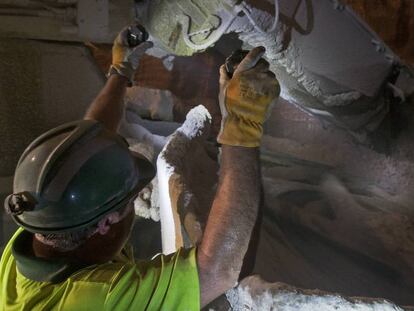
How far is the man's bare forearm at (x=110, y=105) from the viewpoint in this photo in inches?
74.9

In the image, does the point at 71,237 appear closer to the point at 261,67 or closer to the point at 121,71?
the point at 261,67

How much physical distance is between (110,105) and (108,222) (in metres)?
0.87

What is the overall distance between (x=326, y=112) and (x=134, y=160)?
2229mm

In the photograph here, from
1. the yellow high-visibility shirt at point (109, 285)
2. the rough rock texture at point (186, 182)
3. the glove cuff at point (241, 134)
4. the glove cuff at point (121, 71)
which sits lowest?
the rough rock texture at point (186, 182)

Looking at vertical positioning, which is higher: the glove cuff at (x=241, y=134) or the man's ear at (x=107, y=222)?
the glove cuff at (x=241, y=134)

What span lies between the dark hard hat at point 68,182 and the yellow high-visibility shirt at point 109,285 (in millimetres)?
121

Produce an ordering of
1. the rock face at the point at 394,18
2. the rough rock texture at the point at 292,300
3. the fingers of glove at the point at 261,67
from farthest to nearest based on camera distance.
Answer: the rock face at the point at 394,18 < the fingers of glove at the point at 261,67 < the rough rock texture at the point at 292,300

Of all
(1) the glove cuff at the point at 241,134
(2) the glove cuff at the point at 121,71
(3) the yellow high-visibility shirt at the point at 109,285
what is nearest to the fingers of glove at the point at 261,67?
(1) the glove cuff at the point at 241,134

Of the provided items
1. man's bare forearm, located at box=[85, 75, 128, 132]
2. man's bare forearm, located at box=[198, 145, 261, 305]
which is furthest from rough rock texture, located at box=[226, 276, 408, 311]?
man's bare forearm, located at box=[85, 75, 128, 132]

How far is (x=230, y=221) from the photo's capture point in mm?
1216

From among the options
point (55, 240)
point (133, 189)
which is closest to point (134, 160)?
point (133, 189)

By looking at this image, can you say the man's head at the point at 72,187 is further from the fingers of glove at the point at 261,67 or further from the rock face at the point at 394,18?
the rock face at the point at 394,18

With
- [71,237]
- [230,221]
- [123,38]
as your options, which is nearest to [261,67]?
[230,221]

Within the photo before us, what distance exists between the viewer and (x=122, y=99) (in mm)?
2092
